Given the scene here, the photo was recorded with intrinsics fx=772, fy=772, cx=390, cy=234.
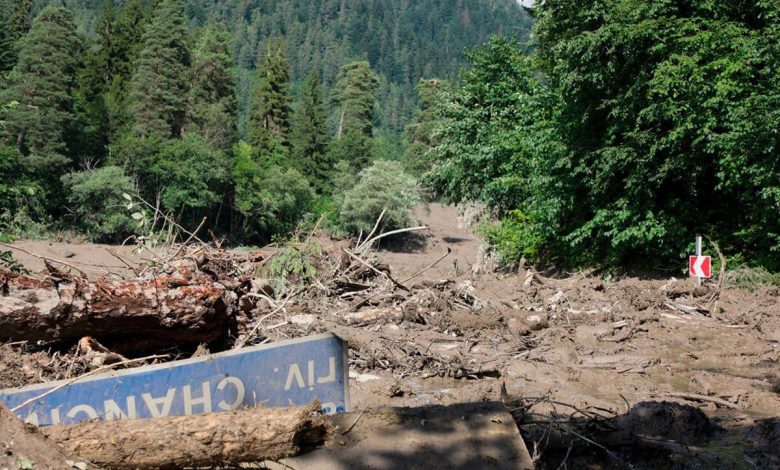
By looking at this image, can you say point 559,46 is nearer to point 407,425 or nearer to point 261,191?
point 407,425

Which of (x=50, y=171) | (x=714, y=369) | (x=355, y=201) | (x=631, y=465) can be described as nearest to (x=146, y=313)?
(x=631, y=465)

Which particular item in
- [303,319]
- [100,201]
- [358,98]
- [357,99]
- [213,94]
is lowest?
[303,319]

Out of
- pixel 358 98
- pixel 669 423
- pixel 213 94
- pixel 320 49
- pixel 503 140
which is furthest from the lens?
pixel 320 49

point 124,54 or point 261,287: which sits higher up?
point 124,54

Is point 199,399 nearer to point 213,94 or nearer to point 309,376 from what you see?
point 309,376

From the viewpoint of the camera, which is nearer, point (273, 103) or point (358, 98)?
point (273, 103)

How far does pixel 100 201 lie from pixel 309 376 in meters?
36.3

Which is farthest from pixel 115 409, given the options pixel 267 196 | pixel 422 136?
pixel 422 136

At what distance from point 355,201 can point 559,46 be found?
29902 mm

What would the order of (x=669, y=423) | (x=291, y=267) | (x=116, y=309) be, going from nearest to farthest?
(x=669, y=423) < (x=116, y=309) < (x=291, y=267)

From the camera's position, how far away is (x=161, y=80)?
43.7 metres

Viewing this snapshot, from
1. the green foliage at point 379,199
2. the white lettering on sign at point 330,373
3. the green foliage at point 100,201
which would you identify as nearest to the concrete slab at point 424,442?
the white lettering on sign at point 330,373

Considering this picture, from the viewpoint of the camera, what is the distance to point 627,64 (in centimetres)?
1555

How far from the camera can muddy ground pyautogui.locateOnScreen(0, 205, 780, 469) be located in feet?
16.7
